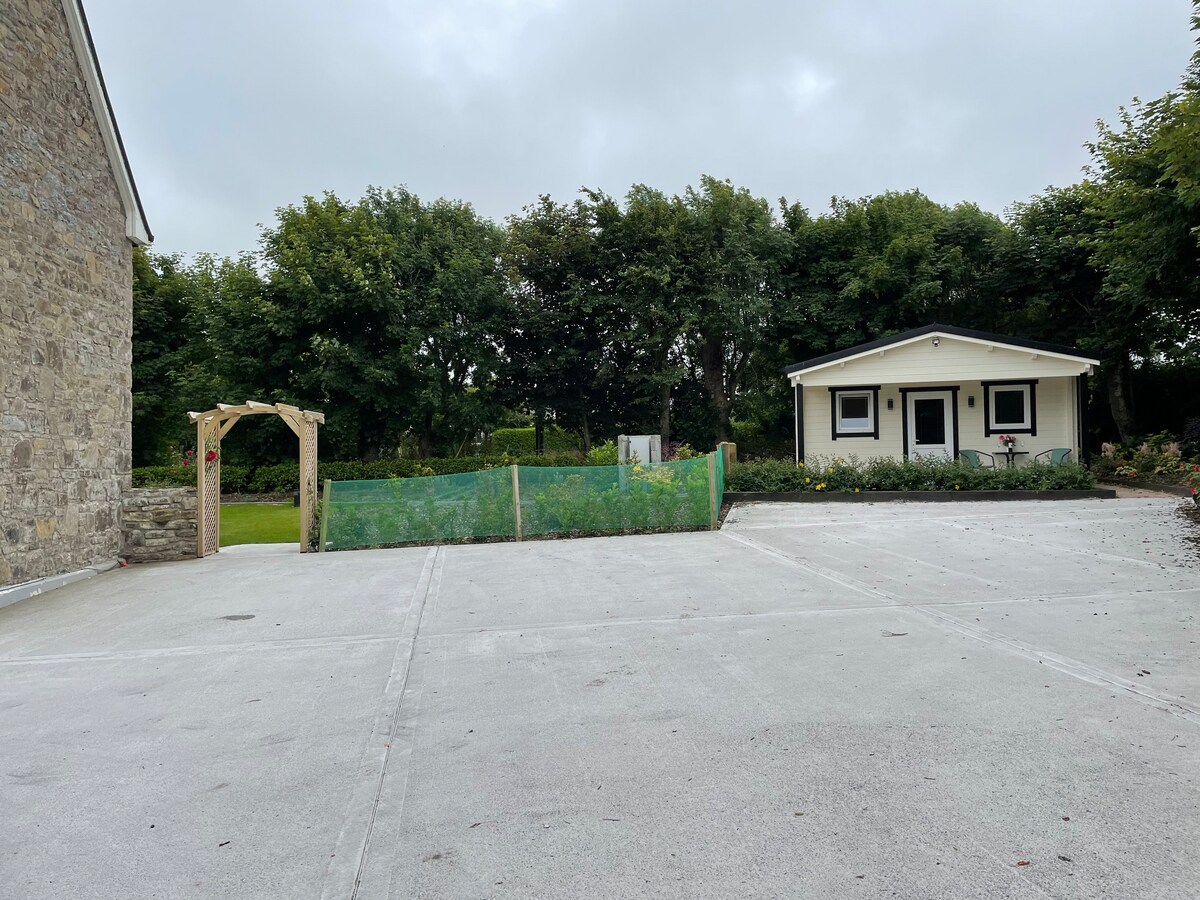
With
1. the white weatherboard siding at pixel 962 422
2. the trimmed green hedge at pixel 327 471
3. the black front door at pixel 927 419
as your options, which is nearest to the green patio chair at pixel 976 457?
the white weatherboard siding at pixel 962 422

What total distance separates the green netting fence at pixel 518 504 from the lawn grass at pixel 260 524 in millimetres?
2365

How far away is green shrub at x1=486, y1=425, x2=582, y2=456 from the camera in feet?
90.5

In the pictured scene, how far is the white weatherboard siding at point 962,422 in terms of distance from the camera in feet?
59.0

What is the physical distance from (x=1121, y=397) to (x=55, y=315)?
2480 centimetres

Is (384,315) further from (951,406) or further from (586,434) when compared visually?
(951,406)

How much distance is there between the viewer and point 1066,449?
17625 mm

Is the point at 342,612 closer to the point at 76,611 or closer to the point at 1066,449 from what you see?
the point at 76,611

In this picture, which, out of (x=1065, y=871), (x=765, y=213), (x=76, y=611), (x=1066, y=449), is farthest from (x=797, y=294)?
(x=1065, y=871)

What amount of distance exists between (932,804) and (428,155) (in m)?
26.1

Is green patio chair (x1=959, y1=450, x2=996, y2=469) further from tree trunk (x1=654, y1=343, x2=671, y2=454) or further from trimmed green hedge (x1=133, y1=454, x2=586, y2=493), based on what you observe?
trimmed green hedge (x1=133, y1=454, x2=586, y2=493)

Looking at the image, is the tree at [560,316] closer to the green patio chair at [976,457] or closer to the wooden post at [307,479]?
the green patio chair at [976,457]

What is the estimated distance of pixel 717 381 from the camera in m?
27.4

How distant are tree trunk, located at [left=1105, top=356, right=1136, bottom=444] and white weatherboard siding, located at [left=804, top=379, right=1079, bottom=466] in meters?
3.85

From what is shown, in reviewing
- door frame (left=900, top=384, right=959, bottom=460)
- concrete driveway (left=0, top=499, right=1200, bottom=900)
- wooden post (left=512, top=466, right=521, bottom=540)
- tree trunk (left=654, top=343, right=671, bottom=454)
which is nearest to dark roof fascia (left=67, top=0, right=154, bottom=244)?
concrete driveway (left=0, top=499, right=1200, bottom=900)
